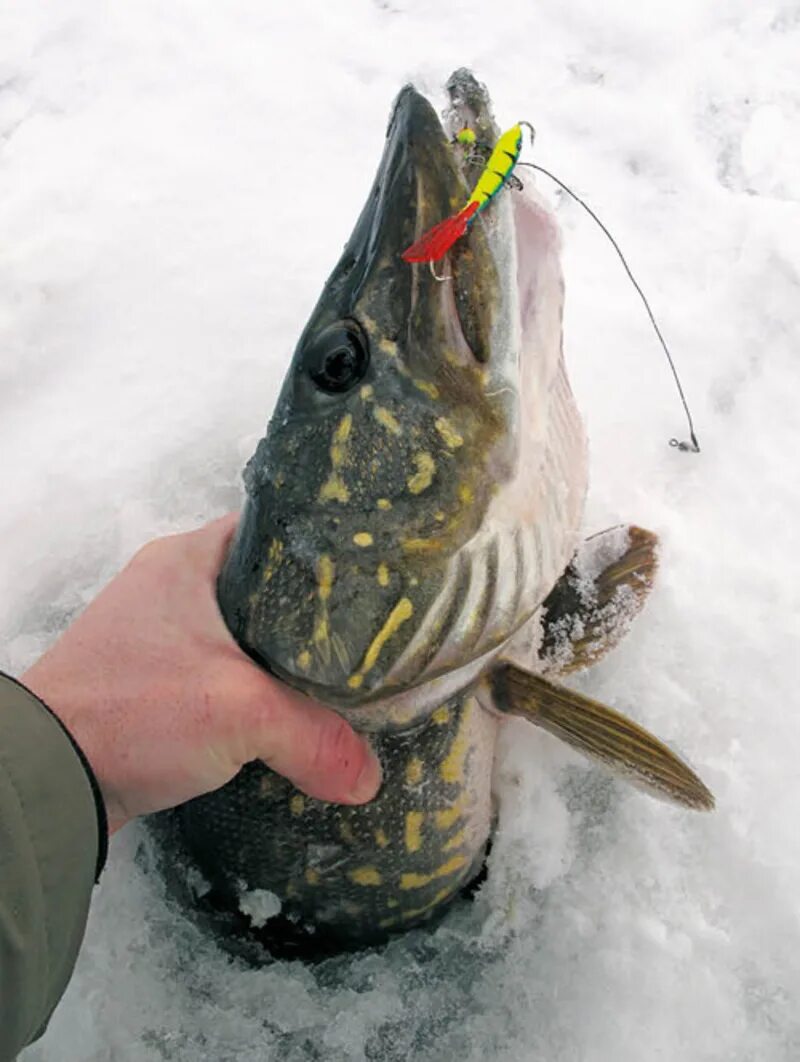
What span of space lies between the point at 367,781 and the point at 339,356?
0.74 metres

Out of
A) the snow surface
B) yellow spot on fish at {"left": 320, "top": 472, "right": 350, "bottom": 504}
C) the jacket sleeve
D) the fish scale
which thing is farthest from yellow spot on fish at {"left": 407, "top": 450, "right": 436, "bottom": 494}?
the snow surface

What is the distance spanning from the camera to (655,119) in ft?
9.54

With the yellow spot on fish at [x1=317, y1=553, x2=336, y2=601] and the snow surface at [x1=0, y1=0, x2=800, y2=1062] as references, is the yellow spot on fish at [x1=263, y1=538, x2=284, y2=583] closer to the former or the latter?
the yellow spot on fish at [x1=317, y1=553, x2=336, y2=601]

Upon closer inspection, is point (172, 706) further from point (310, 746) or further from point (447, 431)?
point (447, 431)

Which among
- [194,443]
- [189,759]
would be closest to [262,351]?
[194,443]

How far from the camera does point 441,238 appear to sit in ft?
4.23

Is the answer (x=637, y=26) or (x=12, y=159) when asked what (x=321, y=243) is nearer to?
(x=12, y=159)

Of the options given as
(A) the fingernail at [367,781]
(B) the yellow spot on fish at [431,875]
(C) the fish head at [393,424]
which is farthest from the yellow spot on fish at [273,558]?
(B) the yellow spot on fish at [431,875]

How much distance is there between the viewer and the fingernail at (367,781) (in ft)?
5.22

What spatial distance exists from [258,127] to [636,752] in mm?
2377

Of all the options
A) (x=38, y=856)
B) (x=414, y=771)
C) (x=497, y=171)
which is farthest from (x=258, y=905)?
(x=497, y=171)

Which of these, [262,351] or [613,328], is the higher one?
[613,328]

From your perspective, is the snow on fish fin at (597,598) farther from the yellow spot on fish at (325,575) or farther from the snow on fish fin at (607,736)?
the yellow spot on fish at (325,575)

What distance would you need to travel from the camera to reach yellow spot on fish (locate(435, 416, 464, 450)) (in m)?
1.34
